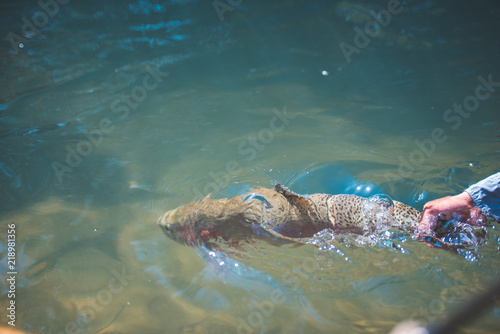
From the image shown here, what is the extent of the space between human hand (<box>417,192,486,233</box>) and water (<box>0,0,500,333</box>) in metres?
0.48

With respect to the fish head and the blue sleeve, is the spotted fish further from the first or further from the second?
the blue sleeve

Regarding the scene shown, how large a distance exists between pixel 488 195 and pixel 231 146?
11.6 feet

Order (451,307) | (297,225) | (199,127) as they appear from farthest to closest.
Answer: (199,127)
(297,225)
(451,307)

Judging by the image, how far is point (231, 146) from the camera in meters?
5.33

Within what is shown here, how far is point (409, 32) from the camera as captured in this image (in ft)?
22.6

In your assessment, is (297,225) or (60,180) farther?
(60,180)

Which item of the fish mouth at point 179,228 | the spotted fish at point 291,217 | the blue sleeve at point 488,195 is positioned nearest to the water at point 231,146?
the fish mouth at point 179,228

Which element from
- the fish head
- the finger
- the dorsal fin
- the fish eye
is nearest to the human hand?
the finger

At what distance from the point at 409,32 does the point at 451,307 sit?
5875 millimetres

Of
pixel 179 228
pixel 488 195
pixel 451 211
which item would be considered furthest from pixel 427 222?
pixel 179 228

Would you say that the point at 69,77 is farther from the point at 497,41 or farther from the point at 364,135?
the point at 497,41

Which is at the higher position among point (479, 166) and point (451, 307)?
point (479, 166)

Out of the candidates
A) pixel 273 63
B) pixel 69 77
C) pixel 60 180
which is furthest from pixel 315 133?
pixel 69 77

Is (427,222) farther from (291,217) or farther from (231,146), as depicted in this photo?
(231,146)
